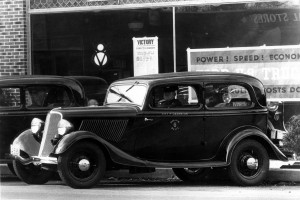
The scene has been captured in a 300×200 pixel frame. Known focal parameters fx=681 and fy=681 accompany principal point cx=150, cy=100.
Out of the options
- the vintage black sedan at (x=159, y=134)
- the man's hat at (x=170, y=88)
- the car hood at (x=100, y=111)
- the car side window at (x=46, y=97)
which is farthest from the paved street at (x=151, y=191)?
the man's hat at (x=170, y=88)

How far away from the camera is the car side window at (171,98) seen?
1012 cm

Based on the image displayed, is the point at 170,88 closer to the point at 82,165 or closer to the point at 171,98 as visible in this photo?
the point at 171,98

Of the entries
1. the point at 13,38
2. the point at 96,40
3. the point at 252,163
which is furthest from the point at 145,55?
the point at 252,163

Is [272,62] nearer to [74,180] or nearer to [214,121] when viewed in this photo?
[214,121]

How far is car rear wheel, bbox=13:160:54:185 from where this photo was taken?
34.9 ft

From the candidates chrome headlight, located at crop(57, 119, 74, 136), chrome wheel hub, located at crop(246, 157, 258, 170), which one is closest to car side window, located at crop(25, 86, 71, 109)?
chrome headlight, located at crop(57, 119, 74, 136)

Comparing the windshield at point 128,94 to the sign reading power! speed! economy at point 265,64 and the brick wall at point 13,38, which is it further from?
the brick wall at point 13,38

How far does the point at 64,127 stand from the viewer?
967 centimetres

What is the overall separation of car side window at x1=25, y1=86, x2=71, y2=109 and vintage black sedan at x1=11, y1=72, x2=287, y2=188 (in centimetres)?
82

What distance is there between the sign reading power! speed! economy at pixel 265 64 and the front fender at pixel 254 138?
3.28 m

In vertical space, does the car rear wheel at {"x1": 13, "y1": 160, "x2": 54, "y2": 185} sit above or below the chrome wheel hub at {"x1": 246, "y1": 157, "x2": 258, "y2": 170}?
below

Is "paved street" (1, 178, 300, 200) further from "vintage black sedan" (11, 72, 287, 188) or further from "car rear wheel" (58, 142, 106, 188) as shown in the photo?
"vintage black sedan" (11, 72, 287, 188)

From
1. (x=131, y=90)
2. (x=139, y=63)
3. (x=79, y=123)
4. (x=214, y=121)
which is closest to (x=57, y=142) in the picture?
(x=79, y=123)

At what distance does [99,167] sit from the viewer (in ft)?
31.4
